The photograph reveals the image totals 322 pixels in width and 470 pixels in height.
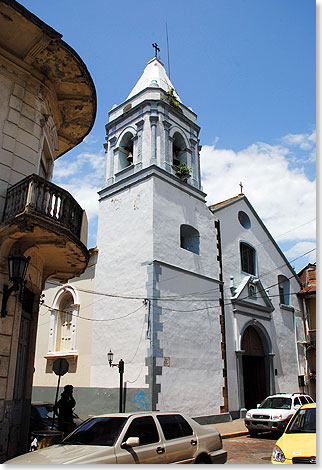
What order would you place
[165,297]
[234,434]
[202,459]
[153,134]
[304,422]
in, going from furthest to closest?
[153,134]
[165,297]
[234,434]
[304,422]
[202,459]

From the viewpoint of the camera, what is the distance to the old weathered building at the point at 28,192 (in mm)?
8031

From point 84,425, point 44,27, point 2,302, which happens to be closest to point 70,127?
point 44,27

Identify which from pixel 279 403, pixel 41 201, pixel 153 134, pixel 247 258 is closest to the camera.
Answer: pixel 41 201

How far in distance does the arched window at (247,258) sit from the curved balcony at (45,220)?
14664 mm

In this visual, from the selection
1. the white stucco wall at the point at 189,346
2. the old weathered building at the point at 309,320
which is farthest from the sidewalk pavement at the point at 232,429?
the old weathered building at the point at 309,320

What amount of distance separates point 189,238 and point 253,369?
8.22 m

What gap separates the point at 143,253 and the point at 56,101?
8.15 meters

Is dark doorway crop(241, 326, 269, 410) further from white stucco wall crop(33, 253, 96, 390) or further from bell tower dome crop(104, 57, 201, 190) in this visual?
bell tower dome crop(104, 57, 201, 190)

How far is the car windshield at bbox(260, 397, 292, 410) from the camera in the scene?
14325 mm

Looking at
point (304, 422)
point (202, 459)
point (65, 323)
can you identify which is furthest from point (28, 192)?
point (65, 323)

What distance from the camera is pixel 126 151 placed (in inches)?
852

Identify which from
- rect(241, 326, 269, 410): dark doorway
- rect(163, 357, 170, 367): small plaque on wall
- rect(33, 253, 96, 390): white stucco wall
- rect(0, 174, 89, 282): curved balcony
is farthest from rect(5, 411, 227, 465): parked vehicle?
rect(241, 326, 269, 410): dark doorway

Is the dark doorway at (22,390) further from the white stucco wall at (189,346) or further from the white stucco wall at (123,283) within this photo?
the white stucco wall at (189,346)

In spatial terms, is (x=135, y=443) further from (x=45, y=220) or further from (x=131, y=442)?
(x=45, y=220)
